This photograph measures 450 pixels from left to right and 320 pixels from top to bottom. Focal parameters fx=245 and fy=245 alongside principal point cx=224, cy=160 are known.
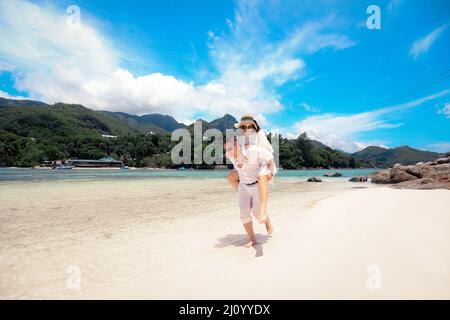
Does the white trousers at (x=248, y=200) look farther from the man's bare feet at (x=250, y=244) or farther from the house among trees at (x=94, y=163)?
the house among trees at (x=94, y=163)

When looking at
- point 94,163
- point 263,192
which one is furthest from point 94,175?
point 94,163

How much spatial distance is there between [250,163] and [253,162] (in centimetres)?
5

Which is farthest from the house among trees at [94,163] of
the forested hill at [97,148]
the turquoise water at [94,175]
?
the turquoise water at [94,175]

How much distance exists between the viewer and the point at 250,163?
3.78 m

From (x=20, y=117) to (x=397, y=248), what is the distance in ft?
755

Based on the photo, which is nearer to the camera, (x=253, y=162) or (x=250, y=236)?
(x=253, y=162)

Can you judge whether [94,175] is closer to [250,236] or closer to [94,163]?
[250,236]

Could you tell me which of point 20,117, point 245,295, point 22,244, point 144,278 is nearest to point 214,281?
point 245,295

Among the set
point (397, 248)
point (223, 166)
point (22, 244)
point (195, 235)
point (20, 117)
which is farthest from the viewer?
point (20, 117)

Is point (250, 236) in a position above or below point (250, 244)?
above

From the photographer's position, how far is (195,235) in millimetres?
4730

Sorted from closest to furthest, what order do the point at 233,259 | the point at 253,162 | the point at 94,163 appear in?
the point at 233,259, the point at 253,162, the point at 94,163
